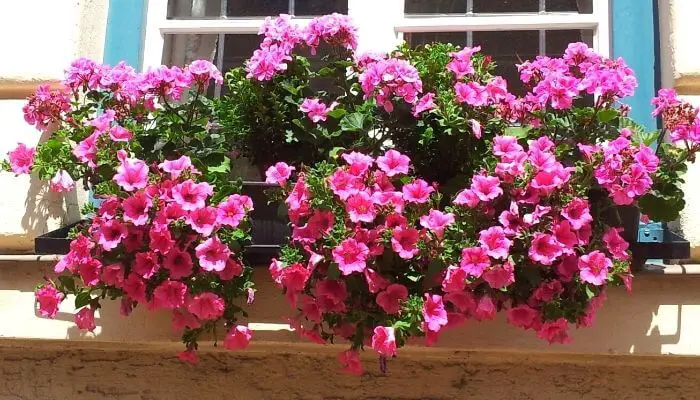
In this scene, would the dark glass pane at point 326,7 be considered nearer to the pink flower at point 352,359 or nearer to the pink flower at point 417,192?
the pink flower at point 417,192

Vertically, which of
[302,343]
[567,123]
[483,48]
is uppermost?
[483,48]

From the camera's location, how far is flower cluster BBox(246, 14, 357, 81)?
2164 mm

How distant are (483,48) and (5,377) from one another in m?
1.89

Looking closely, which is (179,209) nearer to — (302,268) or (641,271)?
(302,268)

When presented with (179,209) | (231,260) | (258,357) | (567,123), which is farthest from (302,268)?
(567,123)

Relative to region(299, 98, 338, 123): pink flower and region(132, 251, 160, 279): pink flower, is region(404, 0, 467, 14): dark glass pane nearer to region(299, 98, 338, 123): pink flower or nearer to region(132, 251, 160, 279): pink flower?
region(299, 98, 338, 123): pink flower

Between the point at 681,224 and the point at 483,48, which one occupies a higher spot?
the point at 483,48

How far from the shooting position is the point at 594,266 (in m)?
1.88

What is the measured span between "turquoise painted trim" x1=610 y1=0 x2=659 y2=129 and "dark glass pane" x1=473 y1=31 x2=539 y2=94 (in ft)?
0.91

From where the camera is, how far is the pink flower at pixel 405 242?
1878mm

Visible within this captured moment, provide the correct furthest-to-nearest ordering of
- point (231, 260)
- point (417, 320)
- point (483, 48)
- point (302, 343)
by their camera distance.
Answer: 1. point (483, 48)
2. point (302, 343)
3. point (231, 260)
4. point (417, 320)

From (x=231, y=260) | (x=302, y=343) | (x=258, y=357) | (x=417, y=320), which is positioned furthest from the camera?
(x=258, y=357)

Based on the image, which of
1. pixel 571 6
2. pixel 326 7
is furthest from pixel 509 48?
pixel 326 7

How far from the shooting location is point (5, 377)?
8.11 ft
